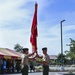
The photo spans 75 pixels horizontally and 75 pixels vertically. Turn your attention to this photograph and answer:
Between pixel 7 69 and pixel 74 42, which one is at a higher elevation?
pixel 74 42

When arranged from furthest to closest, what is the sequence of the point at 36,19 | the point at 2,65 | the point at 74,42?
the point at 74,42 → the point at 2,65 → the point at 36,19

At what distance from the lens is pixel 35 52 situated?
28.8 feet

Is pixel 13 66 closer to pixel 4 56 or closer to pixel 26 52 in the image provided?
pixel 4 56

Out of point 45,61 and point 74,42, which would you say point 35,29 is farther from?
point 74,42

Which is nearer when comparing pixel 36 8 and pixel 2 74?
pixel 36 8

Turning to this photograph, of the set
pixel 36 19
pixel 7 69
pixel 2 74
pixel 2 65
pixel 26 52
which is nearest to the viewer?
pixel 36 19

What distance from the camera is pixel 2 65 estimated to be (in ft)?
135

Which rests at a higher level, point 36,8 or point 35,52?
point 36,8

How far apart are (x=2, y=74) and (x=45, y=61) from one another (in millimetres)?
28085

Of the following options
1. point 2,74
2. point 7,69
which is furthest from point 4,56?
point 7,69

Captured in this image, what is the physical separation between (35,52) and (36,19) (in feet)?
3.00

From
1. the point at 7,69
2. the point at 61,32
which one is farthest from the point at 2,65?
the point at 61,32

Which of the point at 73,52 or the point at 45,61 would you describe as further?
the point at 73,52

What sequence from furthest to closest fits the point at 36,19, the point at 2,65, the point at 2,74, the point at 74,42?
the point at 74,42
the point at 2,65
the point at 2,74
the point at 36,19
